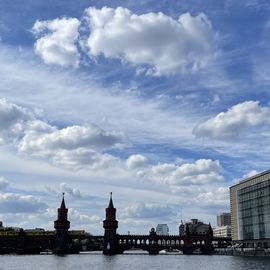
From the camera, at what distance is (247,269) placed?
97688 mm

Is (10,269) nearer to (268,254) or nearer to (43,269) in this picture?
(43,269)

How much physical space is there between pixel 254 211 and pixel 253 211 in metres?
1.02

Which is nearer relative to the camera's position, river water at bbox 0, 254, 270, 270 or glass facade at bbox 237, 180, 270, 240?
river water at bbox 0, 254, 270, 270

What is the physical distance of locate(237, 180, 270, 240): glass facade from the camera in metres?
168

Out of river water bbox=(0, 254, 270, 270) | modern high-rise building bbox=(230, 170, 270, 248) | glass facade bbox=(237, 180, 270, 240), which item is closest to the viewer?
river water bbox=(0, 254, 270, 270)

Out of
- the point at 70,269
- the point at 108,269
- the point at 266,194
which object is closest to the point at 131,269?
the point at 108,269

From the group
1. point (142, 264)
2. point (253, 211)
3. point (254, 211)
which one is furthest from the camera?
point (253, 211)

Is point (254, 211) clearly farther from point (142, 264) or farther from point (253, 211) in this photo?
point (142, 264)

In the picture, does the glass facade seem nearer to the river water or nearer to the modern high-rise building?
the modern high-rise building

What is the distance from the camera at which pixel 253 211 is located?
179125 mm

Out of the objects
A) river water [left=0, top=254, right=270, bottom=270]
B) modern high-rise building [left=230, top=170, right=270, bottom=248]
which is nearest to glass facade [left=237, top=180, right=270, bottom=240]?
modern high-rise building [left=230, top=170, right=270, bottom=248]

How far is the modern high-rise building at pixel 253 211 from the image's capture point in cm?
16825

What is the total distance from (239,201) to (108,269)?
307 ft

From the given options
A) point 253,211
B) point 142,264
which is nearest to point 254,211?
point 253,211
